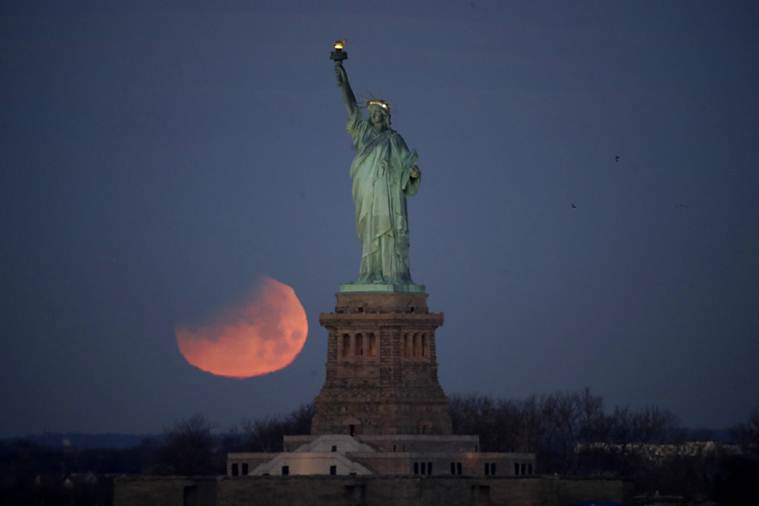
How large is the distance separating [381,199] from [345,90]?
428cm

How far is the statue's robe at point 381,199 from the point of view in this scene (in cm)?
9788

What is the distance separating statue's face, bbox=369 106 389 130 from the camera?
9812 cm

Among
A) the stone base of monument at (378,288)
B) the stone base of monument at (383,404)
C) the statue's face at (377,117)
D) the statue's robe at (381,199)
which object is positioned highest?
the statue's face at (377,117)

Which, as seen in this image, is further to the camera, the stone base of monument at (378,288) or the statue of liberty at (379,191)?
the statue of liberty at (379,191)

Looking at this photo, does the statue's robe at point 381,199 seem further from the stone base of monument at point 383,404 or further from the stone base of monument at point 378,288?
the stone base of monument at point 383,404

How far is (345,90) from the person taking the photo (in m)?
98.2

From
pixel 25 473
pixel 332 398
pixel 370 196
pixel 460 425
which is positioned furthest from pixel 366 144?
pixel 25 473

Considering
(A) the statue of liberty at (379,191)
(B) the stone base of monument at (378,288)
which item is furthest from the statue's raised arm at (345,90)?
(B) the stone base of monument at (378,288)

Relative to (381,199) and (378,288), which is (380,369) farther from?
(381,199)

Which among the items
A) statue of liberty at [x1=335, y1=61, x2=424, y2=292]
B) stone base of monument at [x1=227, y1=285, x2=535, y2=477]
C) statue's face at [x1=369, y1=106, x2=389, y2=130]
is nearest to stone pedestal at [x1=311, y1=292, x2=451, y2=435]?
stone base of monument at [x1=227, y1=285, x2=535, y2=477]

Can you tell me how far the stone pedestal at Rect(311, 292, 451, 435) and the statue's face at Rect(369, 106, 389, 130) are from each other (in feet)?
20.8

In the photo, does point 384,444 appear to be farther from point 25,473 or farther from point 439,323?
point 25,473

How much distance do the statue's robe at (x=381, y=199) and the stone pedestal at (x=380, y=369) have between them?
1429 mm

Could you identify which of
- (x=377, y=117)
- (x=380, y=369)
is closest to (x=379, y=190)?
(x=377, y=117)
